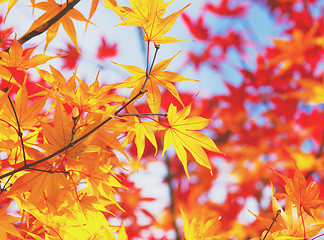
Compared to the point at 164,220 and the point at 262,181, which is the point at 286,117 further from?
the point at 164,220

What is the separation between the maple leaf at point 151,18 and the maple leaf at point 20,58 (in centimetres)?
11

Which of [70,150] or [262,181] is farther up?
[70,150]

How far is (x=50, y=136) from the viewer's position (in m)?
0.41

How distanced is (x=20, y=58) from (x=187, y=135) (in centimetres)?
24

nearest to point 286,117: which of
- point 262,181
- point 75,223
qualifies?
point 262,181

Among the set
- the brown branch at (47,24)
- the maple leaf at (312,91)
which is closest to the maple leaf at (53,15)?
the brown branch at (47,24)

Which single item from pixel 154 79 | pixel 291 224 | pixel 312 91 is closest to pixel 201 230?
pixel 291 224

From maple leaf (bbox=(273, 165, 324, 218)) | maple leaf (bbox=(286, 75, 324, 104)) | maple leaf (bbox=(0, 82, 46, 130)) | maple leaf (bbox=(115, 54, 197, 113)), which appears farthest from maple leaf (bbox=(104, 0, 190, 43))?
maple leaf (bbox=(286, 75, 324, 104))

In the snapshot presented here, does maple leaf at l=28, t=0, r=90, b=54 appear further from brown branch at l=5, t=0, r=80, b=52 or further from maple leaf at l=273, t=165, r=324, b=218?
maple leaf at l=273, t=165, r=324, b=218

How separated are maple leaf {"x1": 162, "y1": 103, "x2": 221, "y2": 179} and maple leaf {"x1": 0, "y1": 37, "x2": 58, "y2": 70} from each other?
0.18m

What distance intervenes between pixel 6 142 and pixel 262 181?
1.53m

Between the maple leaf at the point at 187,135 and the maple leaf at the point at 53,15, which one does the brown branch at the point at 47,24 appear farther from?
the maple leaf at the point at 187,135

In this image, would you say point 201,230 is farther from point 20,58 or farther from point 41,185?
point 20,58

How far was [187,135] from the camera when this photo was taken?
477 millimetres
